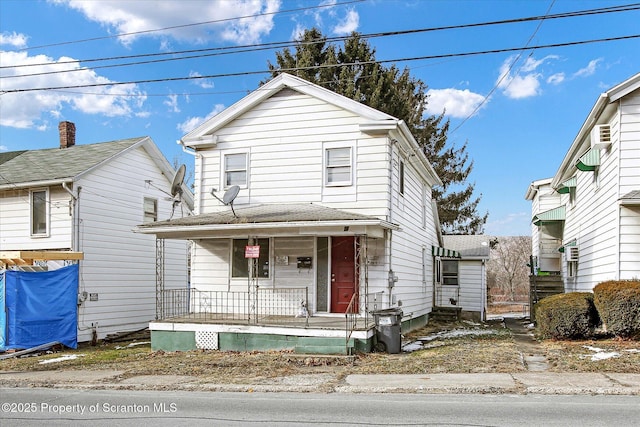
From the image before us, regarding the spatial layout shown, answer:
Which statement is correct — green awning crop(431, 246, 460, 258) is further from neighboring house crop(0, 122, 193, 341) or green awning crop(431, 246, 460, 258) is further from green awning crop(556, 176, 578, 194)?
neighboring house crop(0, 122, 193, 341)

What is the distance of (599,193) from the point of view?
16.0 m

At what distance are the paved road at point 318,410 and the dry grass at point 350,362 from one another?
Answer: 1.79 meters

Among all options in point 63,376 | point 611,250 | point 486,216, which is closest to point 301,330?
point 63,376

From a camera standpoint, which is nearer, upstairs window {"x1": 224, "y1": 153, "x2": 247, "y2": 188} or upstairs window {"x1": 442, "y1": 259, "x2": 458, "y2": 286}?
upstairs window {"x1": 224, "y1": 153, "x2": 247, "y2": 188}

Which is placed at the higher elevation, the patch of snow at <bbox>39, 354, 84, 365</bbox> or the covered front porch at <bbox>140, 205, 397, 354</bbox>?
the covered front porch at <bbox>140, 205, 397, 354</bbox>

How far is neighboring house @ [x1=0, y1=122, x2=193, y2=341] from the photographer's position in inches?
722

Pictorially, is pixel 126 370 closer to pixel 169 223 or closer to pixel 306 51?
pixel 169 223

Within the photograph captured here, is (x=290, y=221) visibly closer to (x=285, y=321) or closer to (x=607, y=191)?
(x=285, y=321)

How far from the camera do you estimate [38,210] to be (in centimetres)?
1903

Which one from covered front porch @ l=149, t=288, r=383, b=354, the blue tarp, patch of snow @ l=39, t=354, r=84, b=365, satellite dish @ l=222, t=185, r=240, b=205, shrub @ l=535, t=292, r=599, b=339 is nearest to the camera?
covered front porch @ l=149, t=288, r=383, b=354

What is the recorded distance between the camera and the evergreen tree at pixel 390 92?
105 ft

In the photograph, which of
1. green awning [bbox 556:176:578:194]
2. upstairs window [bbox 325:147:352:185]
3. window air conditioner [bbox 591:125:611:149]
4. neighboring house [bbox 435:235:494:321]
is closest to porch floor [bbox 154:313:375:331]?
upstairs window [bbox 325:147:352:185]

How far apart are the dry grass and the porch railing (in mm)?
1675

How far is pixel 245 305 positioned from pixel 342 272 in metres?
2.98
